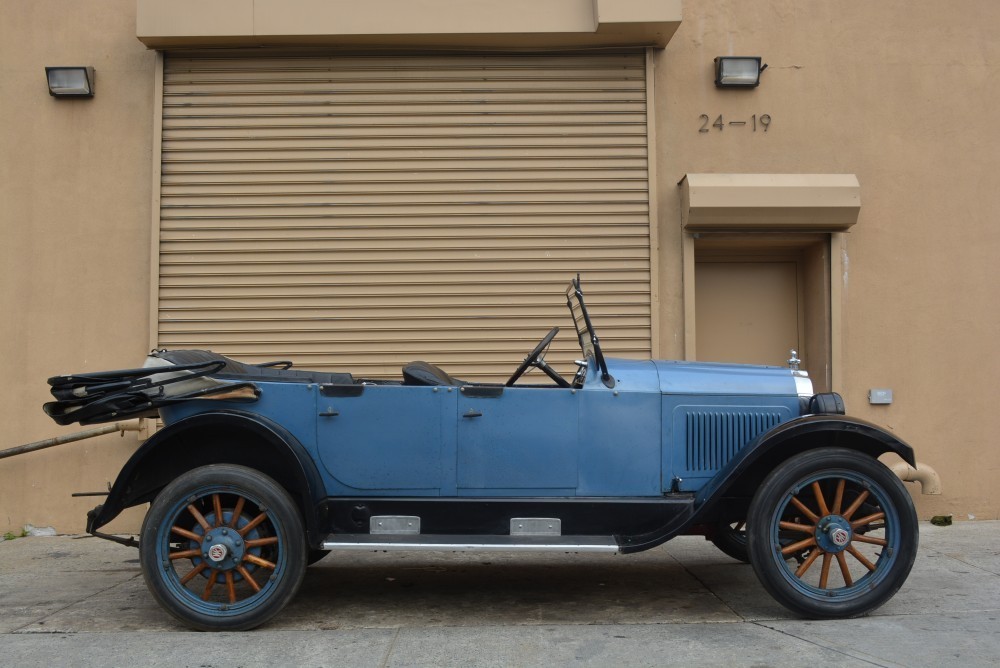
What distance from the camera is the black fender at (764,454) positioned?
4.59 meters

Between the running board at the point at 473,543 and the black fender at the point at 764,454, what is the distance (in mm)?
193

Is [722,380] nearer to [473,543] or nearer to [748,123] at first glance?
[473,543]

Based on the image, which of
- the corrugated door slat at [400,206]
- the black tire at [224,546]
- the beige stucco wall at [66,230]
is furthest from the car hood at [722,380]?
the beige stucco wall at [66,230]

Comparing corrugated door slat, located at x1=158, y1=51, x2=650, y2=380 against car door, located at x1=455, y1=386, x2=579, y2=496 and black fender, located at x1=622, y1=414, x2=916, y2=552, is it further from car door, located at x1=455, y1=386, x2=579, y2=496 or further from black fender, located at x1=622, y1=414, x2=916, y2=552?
black fender, located at x1=622, y1=414, x2=916, y2=552

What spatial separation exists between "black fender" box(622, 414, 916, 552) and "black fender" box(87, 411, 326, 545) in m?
1.72

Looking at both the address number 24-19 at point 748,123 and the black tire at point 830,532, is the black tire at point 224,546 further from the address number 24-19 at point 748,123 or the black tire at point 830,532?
the address number 24-19 at point 748,123

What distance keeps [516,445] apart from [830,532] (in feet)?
5.61

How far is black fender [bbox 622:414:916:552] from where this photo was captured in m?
4.59

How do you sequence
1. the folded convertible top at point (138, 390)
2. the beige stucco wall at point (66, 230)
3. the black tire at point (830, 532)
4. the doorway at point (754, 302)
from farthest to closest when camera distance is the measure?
the doorway at point (754, 302), the beige stucco wall at point (66, 230), the folded convertible top at point (138, 390), the black tire at point (830, 532)

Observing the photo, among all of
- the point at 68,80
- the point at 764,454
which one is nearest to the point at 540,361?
the point at 764,454

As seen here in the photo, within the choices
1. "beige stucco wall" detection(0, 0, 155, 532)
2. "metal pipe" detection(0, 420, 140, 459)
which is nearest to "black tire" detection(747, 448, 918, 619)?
"metal pipe" detection(0, 420, 140, 459)

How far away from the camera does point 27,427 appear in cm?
743

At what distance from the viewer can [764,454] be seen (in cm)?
461

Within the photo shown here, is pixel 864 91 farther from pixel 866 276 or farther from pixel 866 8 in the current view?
pixel 866 276
